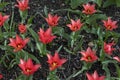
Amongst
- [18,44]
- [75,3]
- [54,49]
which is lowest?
[54,49]

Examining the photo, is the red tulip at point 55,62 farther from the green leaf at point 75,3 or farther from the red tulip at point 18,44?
the green leaf at point 75,3

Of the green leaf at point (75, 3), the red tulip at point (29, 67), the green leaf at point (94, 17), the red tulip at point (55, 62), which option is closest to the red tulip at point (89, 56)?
the red tulip at point (55, 62)

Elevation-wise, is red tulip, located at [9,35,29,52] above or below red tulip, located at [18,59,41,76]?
above

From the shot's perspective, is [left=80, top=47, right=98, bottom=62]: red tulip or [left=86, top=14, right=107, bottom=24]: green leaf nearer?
[left=80, top=47, right=98, bottom=62]: red tulip

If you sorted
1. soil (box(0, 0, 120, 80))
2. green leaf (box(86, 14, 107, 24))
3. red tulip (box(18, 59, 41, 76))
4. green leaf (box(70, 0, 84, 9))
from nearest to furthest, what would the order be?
red tulip (box(18, 59, 41, 76)), soil (box(0, 0, 120, 80)), green leaf (box(86, 14, 107, 24)), green leaf (box(70, 0, 84, 9))

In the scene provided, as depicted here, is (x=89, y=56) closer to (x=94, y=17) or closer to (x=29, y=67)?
(x=29, y=67)

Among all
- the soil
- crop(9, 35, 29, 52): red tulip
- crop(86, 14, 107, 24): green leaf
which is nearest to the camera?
crop(9, 35, 29, 52): red tulip

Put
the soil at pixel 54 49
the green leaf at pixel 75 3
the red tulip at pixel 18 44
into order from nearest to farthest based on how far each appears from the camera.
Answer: the red tulip at pixel 18 44 < the soil at pixel 54 49 < the green leaf at pixel 75 3

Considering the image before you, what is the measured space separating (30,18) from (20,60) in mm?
612

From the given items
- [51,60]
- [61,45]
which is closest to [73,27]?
[61,45]

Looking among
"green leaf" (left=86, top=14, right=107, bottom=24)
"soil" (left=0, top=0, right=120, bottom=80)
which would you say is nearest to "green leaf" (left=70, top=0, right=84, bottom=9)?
"soil" (left=0, top=0, right=120, bottom=80)

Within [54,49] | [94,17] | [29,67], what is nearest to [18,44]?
[29,67]

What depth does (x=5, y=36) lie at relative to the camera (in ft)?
9.46

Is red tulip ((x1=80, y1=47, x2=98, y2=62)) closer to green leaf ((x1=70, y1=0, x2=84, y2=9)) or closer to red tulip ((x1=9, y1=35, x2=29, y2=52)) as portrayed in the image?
red tulip ((x1=9, y1=35, x2=29, y2=52))
